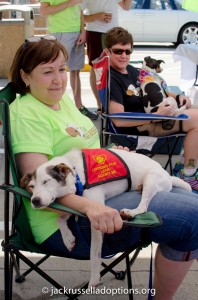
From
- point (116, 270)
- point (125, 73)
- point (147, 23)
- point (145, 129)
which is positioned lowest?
point (147, 23)

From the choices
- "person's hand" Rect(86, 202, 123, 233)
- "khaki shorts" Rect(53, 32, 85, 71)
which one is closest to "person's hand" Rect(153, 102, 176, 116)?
"person's hand" Rect(86, 202, 123, 233)

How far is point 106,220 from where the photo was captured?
7.36 feet

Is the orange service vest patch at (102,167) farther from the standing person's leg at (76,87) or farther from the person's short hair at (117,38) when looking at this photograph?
the standing person's leg at (76,87)

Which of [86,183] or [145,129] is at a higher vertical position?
[86,183]

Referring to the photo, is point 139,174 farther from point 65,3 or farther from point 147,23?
point 147,23

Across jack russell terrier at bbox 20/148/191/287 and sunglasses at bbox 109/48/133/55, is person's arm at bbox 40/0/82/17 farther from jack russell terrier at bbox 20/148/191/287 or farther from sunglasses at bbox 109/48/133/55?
jack russell terrier at bbox 20/148/191/287

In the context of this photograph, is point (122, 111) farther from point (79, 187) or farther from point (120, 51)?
point (79, 187)

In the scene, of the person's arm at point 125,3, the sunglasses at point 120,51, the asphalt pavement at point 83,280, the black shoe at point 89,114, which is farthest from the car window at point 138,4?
→ the asphalt pavement at point 83,280

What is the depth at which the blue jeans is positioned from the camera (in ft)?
7.79

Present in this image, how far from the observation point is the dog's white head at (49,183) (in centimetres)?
232

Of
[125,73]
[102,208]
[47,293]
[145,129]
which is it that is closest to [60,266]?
[47,293]

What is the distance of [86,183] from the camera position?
244cm

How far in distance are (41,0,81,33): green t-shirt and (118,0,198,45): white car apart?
8448mm

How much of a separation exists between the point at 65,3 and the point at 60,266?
408 centimetres
